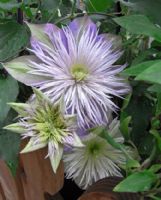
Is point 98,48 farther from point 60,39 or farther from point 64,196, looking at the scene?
point 64,196

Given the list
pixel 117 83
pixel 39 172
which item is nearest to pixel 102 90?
pixel 117 83

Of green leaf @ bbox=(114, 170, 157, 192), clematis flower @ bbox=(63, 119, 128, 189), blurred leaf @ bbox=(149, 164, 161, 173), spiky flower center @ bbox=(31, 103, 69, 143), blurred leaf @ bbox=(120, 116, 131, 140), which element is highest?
spiky flower center @ bbox=(31, 103, 69, 143)

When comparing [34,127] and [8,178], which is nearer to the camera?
[34,127]

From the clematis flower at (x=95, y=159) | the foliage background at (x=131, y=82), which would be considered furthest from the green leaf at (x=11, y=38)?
the clematis flower at (x=95, y=159)

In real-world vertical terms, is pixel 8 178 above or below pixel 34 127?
below

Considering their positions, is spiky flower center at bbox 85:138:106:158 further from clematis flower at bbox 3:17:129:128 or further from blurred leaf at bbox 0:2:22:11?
blurred leaf at bbox 0:2:22:11

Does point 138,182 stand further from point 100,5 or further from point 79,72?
point 100,5

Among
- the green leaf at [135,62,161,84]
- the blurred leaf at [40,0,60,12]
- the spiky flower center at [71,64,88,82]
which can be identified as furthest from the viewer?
the blurred leaf at [40,0,60,12]

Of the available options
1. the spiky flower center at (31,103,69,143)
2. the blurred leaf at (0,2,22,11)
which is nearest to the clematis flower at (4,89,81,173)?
the spiky flower center at (31,103,69,143)

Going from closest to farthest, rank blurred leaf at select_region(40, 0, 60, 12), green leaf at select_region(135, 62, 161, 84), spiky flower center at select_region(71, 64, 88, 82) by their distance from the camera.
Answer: green leaf at select_region(135, 62, 161, 84), spiky flower center at select_region(71, 64, 88, 82), blurred leaf at select_region(40, 0, 60, 12)
